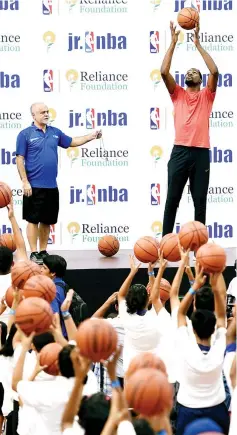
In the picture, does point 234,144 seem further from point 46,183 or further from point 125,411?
point 125,411

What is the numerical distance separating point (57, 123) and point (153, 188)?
1523 mm

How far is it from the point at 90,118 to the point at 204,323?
24.9 feet

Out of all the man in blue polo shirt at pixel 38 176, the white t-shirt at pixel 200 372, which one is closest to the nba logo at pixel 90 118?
the man in blue polo shirt at pixel 38 176

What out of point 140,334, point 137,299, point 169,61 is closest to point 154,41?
point 169,61

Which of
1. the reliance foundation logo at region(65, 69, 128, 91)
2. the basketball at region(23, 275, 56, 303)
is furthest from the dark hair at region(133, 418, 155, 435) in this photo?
the reliance foundation logo at region(65, 69, 128, 91)

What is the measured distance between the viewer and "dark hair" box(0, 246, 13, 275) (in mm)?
8352

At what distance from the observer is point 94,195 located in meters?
13.6

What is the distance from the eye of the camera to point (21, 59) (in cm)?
1351

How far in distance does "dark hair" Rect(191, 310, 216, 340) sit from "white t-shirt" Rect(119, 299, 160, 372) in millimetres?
887

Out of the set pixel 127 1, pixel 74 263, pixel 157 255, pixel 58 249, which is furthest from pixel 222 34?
pixel 157 255

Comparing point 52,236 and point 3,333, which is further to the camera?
point 52,236

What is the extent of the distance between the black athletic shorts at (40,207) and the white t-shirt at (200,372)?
4.53 metres

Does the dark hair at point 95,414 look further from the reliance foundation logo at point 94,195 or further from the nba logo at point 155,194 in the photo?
the nba logo at point 155,194

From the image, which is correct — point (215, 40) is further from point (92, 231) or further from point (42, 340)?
point (42, 340)
